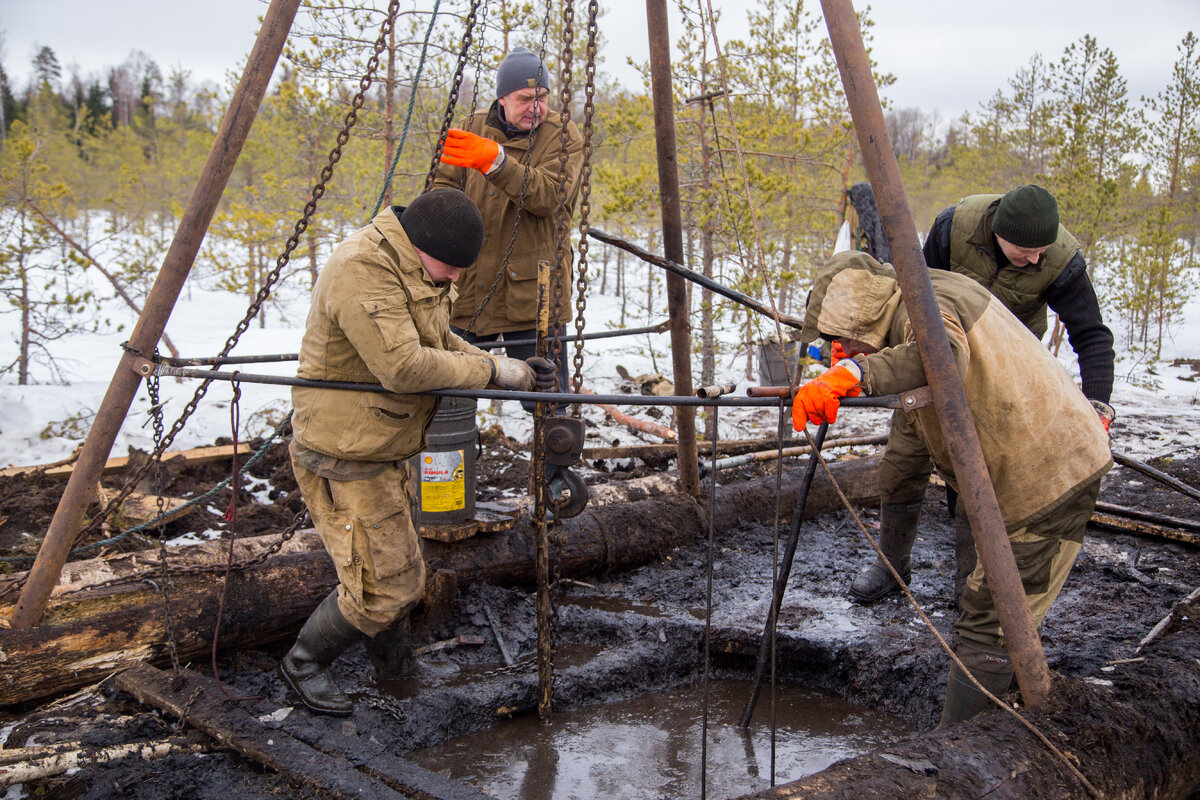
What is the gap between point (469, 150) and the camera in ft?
13.1

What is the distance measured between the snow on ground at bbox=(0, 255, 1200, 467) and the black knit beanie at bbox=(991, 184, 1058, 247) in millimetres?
3737

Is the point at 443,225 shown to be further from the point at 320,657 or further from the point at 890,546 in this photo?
the point at 890,546

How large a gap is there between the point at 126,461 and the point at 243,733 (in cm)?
423

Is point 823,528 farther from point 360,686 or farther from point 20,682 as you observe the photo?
point 20,682

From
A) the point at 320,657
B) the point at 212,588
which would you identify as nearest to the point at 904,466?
the point at 320,657

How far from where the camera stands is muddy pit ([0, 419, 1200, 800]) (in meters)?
3.05

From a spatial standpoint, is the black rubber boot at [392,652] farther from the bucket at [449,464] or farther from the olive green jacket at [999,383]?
the olive green jacket at [999,383]

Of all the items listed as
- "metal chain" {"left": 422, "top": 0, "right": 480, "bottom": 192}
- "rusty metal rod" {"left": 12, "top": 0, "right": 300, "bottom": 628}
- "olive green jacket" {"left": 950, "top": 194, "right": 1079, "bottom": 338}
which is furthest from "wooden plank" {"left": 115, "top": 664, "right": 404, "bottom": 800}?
"olive green jacket" {"left": 950, "top": 194, "right": 1079, "bottom": 338}

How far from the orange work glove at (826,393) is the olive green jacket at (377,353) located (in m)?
1.28

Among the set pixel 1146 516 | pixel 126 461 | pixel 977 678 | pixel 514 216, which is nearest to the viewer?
pixel 977 678

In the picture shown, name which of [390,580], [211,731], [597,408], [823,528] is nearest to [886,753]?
[390,580]

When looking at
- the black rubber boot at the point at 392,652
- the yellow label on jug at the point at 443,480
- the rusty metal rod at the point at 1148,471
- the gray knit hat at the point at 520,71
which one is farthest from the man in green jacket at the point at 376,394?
the rusty metal rod at the point at 1148,471

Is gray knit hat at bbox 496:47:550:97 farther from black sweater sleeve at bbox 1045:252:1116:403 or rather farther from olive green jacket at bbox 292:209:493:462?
black sweater sleeve at bbox 1045:252:1116:403

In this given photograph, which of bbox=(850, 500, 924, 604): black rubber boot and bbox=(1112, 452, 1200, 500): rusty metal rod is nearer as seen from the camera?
bbox=(1112, 452, 1200, 500): rusty metal rod
